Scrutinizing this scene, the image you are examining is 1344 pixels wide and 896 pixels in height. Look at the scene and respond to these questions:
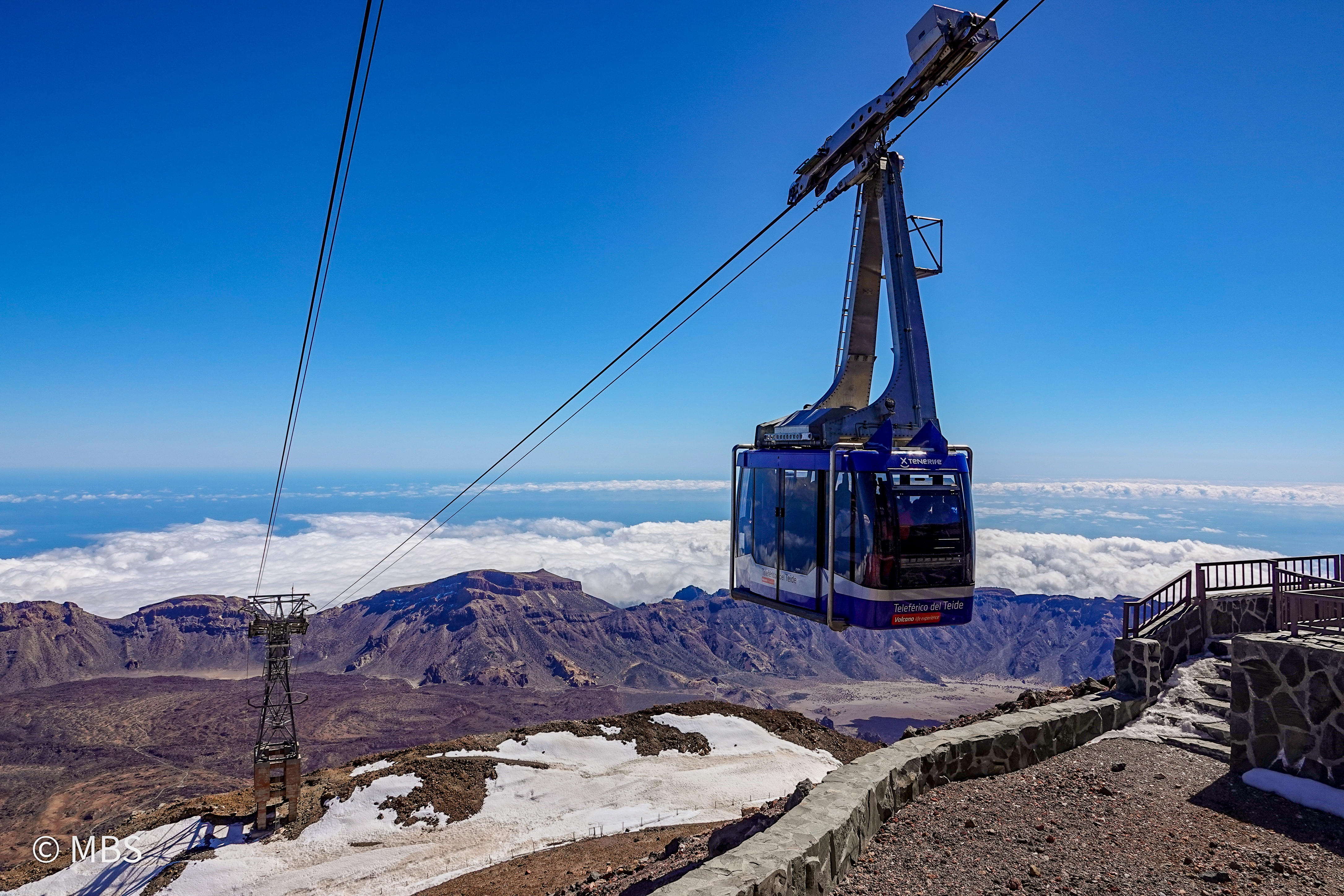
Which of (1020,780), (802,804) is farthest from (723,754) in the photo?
(802,804)

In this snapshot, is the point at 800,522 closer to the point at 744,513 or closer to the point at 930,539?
the point at 744,513

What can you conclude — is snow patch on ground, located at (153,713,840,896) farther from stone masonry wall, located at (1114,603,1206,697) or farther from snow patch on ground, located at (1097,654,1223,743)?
snow patch on ground, located at (1097,654,1223,743)

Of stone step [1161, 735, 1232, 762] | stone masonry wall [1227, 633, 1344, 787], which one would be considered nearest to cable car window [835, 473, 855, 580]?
stone masonry wall [1227, 633, 1344, 787]

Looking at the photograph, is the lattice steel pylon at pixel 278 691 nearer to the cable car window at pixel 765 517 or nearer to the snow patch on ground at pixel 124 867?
the snow patch on ground at pixel 124 867

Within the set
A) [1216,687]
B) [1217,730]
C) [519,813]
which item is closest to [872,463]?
[1217,730]

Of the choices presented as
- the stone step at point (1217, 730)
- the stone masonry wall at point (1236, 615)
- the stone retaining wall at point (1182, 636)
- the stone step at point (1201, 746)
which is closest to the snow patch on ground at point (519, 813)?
the stone retaining wall at point (1182, 636)

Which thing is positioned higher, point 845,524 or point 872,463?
point 872,463
